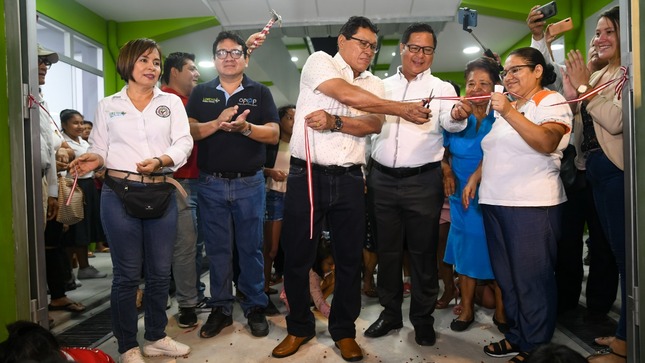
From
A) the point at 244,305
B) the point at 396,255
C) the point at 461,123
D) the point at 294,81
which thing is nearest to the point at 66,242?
the point at 244,305

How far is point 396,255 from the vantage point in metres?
2.79

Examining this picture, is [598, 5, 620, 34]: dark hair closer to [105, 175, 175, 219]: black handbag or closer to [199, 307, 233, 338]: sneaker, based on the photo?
[105, 175, 175, 219]: black handbag

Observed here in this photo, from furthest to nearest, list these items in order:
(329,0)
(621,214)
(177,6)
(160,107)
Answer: (177,6) < (329,0) < (160,107) < (621,214)

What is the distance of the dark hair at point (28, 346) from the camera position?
51.3 inches

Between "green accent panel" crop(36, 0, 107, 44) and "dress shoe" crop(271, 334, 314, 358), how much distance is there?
18.3ft

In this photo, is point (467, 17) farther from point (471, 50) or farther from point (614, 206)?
point (471, 50)

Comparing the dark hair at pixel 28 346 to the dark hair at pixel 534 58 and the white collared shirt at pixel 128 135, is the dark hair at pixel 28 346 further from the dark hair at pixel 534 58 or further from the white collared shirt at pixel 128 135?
the dark hair at pixel 534 58

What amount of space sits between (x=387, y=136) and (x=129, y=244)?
4.83 feet

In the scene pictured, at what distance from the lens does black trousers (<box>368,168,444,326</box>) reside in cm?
270

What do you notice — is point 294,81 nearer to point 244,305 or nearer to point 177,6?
point 177,6

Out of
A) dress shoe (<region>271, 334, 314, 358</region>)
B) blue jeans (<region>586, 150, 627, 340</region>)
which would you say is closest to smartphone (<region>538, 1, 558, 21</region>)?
blue jeans (<region>586, 150, 627, 340</region>)

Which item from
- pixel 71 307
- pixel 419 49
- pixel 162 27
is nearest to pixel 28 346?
pixel 419 49

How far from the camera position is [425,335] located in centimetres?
274

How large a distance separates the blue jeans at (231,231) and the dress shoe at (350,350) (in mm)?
671
